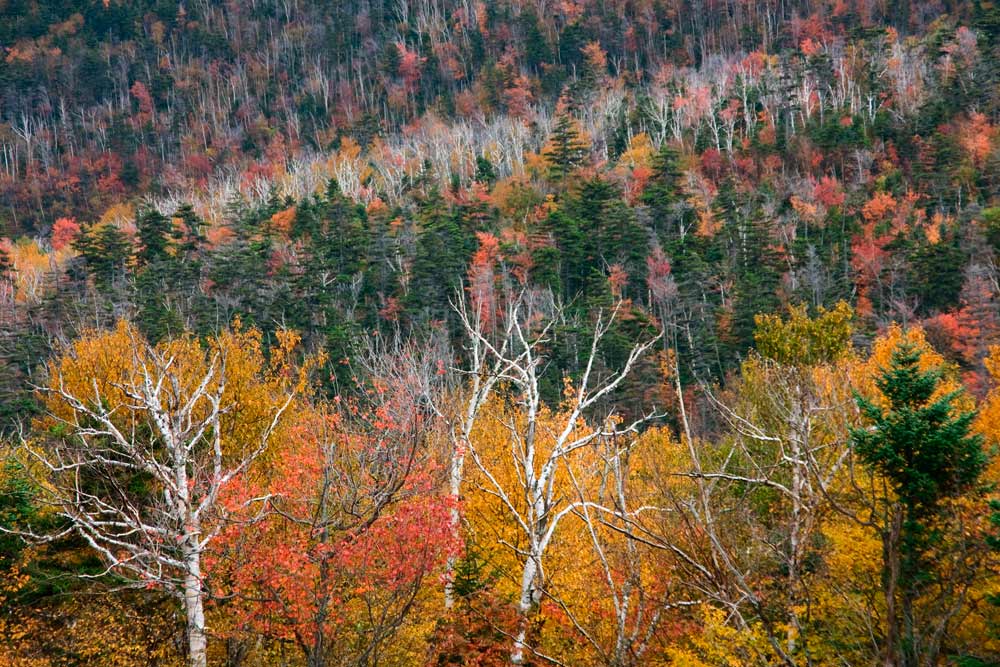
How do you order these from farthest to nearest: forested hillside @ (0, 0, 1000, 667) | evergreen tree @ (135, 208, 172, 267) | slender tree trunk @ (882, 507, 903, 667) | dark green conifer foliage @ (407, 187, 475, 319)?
evergreen tree @ (135, 208, 172, 267)
dark green conifer foliage @ (407, 187, 475, 319)
forested hillside @ (0, 0, 1000, 667)
slender tree trunk @ (882, 507, 903, 667)

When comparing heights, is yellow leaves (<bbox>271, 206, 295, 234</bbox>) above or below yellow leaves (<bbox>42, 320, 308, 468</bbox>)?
→ below

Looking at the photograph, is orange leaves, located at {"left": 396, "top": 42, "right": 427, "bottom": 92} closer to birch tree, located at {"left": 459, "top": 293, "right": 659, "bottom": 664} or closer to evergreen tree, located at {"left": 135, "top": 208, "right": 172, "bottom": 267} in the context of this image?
evergreen tree, located at {"left": 135, "top": 208, "right": 172, "bottom": 267}

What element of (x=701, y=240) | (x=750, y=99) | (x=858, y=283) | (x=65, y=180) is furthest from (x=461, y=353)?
(x=65, y=180)

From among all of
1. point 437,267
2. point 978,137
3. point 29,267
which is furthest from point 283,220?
point 978,137

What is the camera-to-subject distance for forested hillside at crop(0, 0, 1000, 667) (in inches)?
448

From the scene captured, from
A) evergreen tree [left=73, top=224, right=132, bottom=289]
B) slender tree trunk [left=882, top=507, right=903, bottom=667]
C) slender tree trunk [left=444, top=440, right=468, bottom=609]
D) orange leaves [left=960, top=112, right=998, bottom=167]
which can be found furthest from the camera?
evergreen tree [left=73, top=224, right=132, bottom=289]

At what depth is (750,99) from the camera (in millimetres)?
87062

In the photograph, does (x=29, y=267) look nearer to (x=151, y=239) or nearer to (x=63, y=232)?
(x=151, y=239)

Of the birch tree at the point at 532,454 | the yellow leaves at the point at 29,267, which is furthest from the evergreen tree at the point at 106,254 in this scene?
the birch tree at the point at 532,454

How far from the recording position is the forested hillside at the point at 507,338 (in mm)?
11383

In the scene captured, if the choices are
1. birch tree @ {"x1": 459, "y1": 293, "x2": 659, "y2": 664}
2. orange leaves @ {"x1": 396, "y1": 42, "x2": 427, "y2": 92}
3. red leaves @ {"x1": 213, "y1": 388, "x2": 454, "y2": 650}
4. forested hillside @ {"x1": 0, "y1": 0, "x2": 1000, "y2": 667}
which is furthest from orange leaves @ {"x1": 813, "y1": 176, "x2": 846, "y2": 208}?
orange leaves @ {"x1": 396, "y1": 42, "x2": 427, "y2": 92}

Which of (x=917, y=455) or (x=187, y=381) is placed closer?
(x=917, y=455)

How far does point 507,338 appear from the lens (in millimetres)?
14867

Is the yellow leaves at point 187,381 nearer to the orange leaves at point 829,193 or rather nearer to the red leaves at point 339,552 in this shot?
the red leaves at point 339,552
